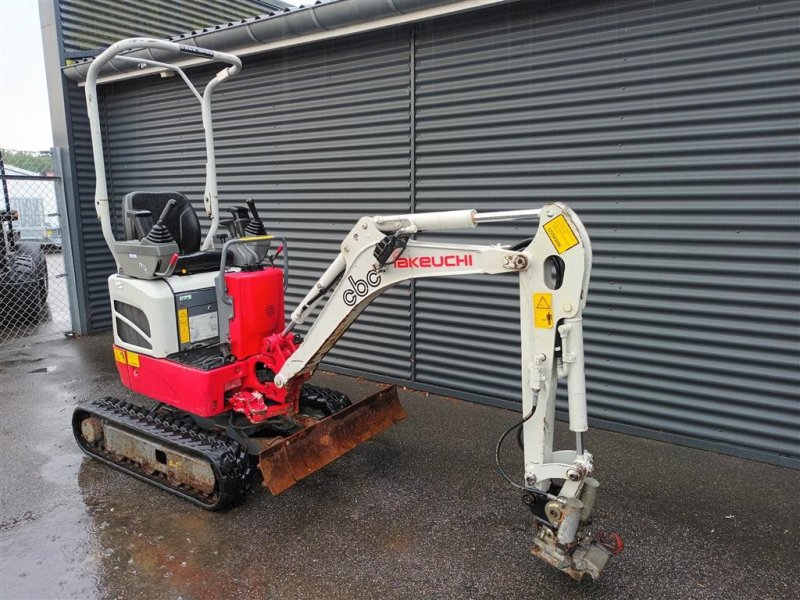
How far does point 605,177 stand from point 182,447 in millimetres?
3733

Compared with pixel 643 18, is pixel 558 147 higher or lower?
lower

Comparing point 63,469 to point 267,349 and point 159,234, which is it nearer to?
point 267,349

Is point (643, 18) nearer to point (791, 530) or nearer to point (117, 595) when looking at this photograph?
point (791, 530)

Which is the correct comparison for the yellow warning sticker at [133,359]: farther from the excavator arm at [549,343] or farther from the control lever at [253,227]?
the excavator arm at [549,343]

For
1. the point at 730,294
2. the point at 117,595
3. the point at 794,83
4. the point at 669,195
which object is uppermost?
the point at 794,83

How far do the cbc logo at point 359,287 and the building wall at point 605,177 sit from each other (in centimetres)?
213

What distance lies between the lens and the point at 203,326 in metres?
4.05

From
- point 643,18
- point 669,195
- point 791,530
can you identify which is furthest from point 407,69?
point 791,530

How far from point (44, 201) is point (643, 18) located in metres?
7.83

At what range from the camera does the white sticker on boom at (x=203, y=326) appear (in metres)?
3.99

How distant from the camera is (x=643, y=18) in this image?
4312 millimetres

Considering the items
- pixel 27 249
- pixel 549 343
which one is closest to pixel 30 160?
pixel 27 249

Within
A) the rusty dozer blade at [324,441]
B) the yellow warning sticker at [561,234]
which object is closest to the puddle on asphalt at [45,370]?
the rusty dozer blade at [324,441]

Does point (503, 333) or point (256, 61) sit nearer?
point (503, 333)
